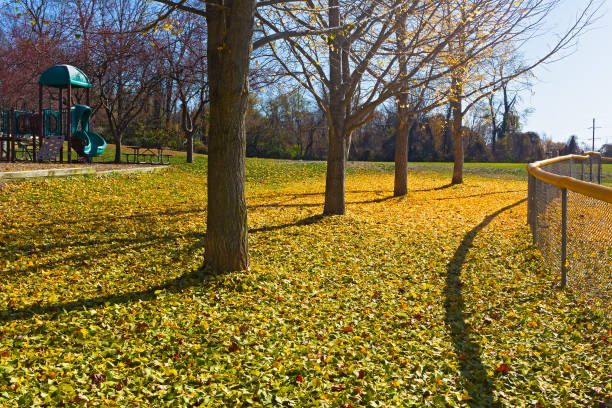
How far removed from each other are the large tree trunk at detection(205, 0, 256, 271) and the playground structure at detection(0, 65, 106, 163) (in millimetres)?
13564

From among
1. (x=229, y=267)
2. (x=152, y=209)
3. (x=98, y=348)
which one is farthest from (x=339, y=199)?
(x=98, y=348)

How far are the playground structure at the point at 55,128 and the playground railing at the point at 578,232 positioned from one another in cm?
1608

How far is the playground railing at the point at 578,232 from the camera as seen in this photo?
438cm

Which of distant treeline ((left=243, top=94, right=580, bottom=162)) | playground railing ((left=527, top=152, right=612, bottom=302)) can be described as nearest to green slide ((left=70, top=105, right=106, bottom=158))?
playground railing ((left=527, top=152, right=612, bottom=302))

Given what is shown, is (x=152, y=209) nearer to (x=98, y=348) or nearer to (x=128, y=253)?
(x=128, y=253)

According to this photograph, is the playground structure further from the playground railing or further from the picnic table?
the playground railing

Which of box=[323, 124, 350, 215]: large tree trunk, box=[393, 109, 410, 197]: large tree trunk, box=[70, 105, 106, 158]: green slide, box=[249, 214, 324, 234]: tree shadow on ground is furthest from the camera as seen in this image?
box=[70, 105, 106, 158]: green slide

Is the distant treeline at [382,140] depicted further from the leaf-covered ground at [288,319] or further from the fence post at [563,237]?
the fence post at [563,237]

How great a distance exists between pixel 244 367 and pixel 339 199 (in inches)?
274

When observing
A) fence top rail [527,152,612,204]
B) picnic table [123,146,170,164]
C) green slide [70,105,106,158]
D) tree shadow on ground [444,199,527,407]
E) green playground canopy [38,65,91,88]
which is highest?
green playground canopy [38,65,91,88]

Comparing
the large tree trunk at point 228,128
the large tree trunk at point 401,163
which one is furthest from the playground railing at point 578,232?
the large tree trunk at point 401,163

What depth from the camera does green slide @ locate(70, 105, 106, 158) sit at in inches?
755

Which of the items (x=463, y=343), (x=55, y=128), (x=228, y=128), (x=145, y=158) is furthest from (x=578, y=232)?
(x=145, y=158)

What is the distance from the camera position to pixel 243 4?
570 cm
